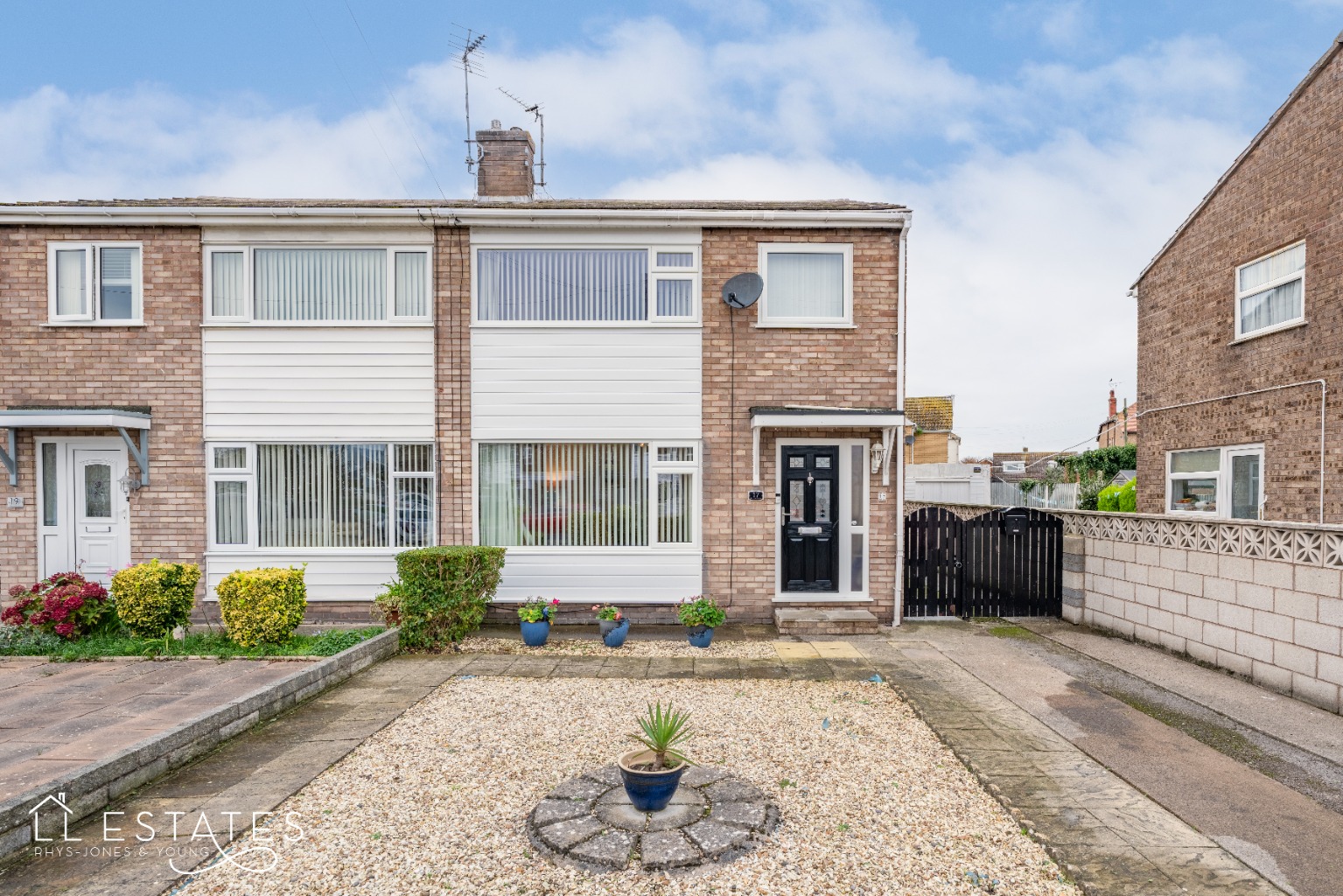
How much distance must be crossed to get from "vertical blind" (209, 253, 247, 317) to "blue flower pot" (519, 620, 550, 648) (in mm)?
5671

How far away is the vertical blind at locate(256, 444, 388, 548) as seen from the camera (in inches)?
346

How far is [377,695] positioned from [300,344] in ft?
16.7

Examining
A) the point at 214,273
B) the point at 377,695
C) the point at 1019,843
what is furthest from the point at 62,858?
the point at 214,273

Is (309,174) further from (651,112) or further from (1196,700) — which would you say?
(1196,700)

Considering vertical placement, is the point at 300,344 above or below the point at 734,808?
above

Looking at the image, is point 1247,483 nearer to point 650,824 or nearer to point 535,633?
point 535,633

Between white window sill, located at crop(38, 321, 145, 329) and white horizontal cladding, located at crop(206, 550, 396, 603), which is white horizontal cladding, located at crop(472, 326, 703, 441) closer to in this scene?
white horizontal cladding, located at crop(206, 550, 396, 603)

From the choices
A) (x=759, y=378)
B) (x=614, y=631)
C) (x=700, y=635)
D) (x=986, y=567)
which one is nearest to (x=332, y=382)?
(x=614, y=631)

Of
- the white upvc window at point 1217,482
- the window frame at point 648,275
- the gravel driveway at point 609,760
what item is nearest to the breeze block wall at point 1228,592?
the white upvc window at point 1217,482

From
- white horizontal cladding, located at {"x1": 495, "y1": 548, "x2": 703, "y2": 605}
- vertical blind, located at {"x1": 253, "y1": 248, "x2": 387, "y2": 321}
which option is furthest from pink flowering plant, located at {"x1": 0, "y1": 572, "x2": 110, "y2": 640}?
white horizontal cladding, located at {"x1": 495, "y1": 548, "x2": 703, "y2": 605}

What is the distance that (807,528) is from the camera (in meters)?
8.86

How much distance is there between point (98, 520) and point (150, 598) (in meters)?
2.80

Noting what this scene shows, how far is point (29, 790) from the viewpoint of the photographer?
361 cm

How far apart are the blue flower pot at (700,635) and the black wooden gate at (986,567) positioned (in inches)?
129
